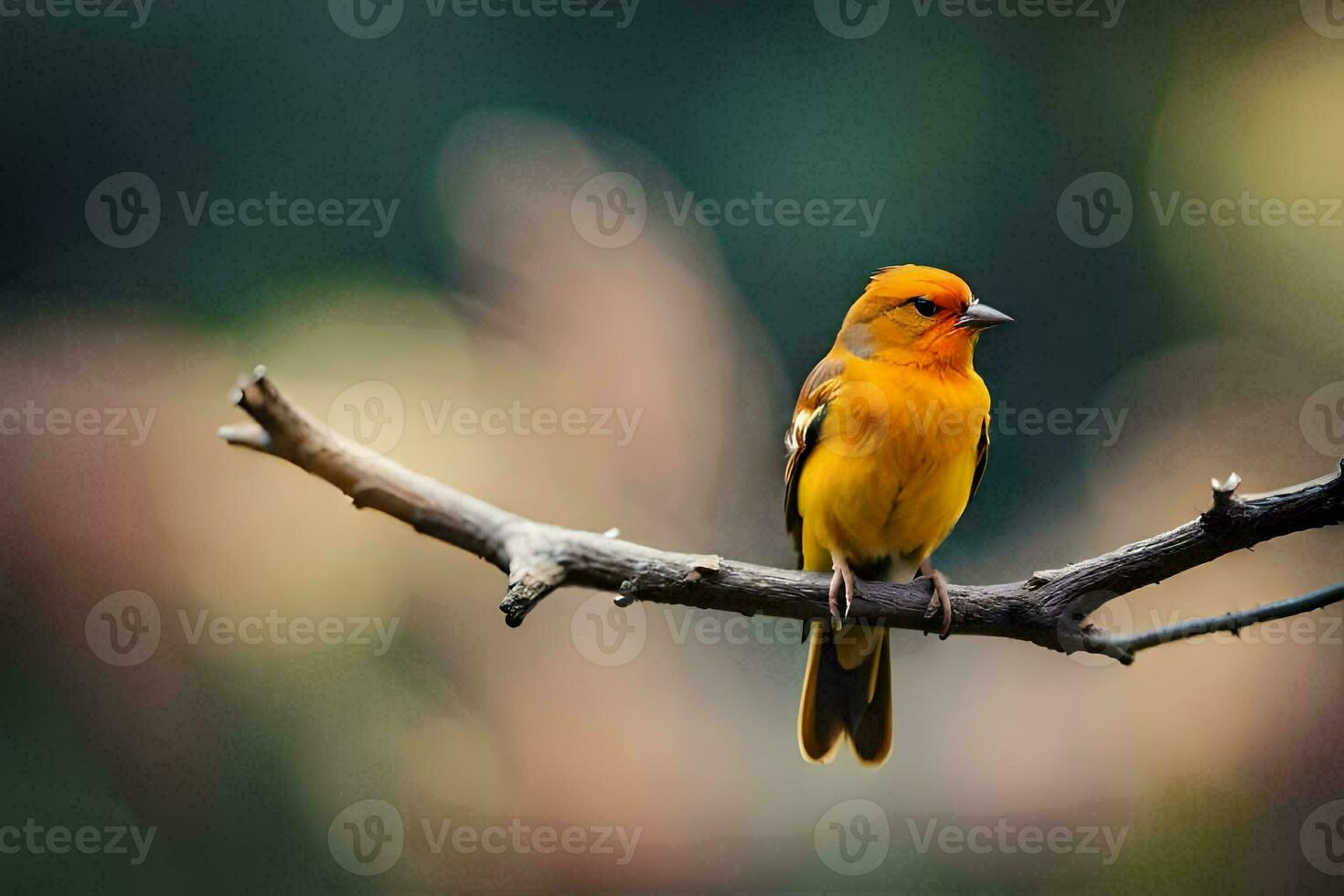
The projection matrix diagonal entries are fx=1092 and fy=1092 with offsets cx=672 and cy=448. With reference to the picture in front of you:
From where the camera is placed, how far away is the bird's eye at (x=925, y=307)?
188 centimetres

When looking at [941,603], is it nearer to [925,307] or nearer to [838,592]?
[838,592]

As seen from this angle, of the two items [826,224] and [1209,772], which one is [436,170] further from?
[1209,772]

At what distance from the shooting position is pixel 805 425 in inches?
78.4

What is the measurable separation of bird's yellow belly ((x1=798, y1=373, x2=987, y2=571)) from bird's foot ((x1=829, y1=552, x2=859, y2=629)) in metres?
0.12

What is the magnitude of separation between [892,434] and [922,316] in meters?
0.21

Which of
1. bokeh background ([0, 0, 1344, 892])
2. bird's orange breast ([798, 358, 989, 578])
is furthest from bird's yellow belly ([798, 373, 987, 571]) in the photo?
bokeh background ([0, 0, 1344, 892])

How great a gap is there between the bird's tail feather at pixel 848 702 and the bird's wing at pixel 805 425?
0.27m

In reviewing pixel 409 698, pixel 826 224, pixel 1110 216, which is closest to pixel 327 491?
pixel 409 698

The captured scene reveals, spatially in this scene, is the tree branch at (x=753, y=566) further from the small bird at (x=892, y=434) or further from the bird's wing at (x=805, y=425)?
the bird's wing at (x=805, y=425)

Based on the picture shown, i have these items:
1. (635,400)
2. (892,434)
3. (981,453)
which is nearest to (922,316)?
(892,434)

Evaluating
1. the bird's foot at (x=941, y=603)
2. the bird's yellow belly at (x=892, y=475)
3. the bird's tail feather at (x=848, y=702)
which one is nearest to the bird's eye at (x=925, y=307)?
the bird's yellow belly at (x=892, y=475)

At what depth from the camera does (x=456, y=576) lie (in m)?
3.13

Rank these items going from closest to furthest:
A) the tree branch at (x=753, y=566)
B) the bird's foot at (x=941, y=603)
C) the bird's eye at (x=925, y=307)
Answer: the tree branch at (x=753, y=566), the bird's foot at (x=941, y=603), the bird's eye at (x=925, y=307)

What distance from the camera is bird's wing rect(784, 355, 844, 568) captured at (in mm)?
1968
